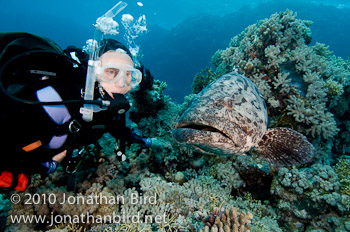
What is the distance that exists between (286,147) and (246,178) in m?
1.25

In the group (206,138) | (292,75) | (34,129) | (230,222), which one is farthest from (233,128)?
(292,75)

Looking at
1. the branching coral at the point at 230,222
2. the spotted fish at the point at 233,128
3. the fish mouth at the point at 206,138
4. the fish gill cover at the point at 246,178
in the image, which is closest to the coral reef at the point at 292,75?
the fish gill cover at the point at 246,178

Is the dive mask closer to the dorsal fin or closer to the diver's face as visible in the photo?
the diver's face

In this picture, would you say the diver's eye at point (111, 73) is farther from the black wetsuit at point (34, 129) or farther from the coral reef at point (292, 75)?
the coral reef at point (292, 75)

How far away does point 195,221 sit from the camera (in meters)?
3.02

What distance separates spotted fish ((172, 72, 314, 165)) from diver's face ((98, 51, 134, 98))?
1.06 metres

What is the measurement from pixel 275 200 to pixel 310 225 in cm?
72

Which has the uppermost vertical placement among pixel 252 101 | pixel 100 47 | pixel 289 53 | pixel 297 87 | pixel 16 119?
pixel 289 53

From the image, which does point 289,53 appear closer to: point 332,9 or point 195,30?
point 195,30

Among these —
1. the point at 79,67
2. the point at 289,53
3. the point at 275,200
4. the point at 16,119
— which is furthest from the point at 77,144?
the point at 289,53

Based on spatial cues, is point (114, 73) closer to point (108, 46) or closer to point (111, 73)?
point (111, 73)

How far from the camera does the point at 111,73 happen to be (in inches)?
106

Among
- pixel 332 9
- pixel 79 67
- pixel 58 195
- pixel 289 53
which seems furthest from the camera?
pixel 332 9

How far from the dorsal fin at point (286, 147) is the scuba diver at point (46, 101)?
2890mm
